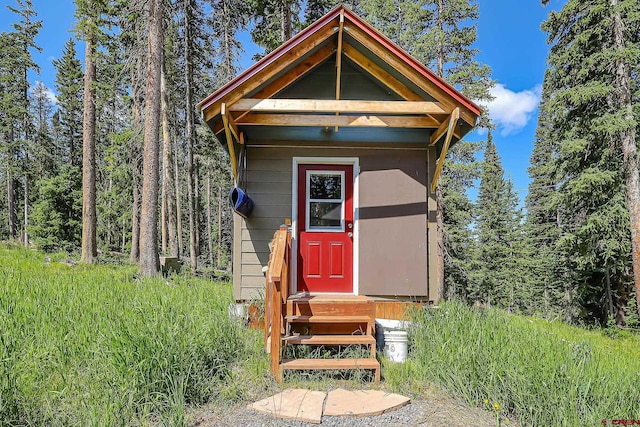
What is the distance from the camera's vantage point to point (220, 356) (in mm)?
3500

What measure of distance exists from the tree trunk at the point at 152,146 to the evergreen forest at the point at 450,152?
0.03 meters

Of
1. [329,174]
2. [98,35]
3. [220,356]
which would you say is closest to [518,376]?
[220,356]

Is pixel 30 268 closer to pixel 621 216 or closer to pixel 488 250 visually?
pixel 621 216

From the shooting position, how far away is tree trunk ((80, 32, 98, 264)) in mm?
10984

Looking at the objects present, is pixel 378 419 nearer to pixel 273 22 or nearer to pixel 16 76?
pixel 273 22

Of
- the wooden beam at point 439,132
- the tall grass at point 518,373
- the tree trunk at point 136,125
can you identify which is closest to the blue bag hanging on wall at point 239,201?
the tall grass at point 518,373

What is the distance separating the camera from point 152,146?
8.55 m

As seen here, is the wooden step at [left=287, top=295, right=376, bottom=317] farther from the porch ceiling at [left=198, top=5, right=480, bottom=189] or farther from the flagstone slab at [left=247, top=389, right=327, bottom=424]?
the porch ceiling at [left=198, top=5, right=480, bottom=189]

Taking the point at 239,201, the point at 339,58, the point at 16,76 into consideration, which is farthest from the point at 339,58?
the point at 16,76

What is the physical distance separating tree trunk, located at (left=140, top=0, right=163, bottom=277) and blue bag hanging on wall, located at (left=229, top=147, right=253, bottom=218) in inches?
175

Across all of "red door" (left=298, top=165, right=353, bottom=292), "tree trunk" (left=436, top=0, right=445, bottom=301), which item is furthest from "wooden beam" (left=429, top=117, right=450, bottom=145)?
"tree trunk" (left=436, top=0, right=445, bottom=301)

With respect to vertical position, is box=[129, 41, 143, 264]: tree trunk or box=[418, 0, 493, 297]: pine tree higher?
box=[418, 0, 493, 297]: pine tree

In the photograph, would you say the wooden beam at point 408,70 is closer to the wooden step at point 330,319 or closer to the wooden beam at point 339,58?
the wooden beam at point 339,58

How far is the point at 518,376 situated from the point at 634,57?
9938mm
